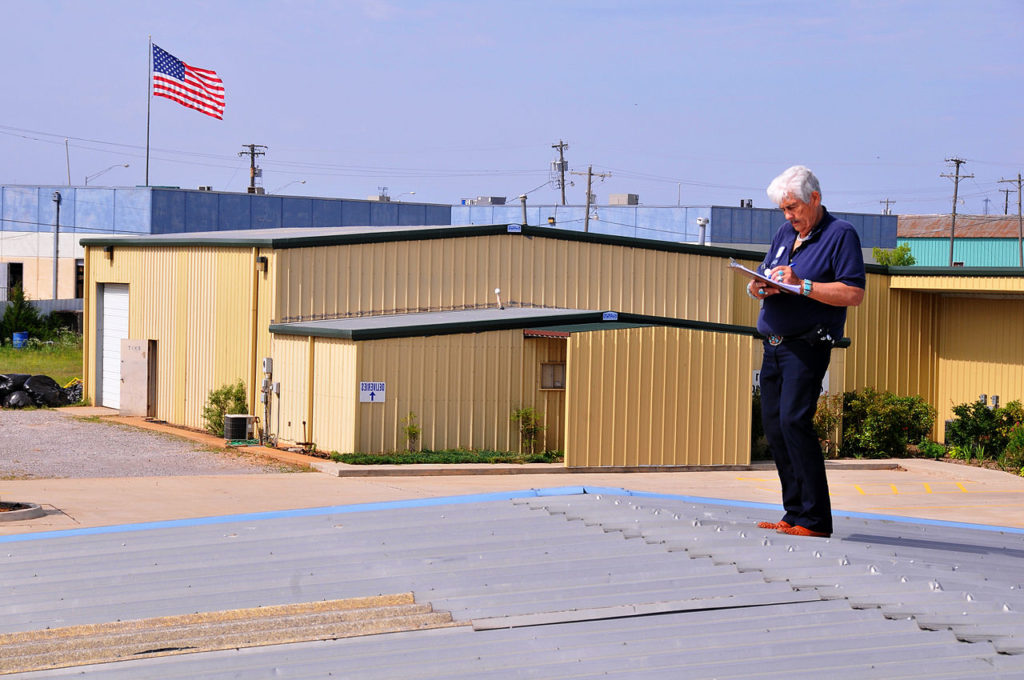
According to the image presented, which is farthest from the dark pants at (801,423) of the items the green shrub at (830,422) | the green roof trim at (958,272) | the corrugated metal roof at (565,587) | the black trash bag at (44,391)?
the black trash bag at (44,391)

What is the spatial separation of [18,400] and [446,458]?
1198 cm

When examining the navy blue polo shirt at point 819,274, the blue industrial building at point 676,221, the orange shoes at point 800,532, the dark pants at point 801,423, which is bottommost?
the orange shoes at point 800,532

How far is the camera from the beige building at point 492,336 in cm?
2053

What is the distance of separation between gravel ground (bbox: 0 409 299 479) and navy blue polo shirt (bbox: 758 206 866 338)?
47.1 ft

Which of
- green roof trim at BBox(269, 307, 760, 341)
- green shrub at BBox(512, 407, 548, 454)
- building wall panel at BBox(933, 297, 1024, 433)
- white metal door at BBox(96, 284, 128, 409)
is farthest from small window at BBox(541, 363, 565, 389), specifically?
white metal door at BBox(96, 284, 128, 409)

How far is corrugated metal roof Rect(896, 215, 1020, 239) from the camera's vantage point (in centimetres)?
8769

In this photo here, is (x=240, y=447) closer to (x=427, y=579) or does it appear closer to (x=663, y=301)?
(x=663, y=301)

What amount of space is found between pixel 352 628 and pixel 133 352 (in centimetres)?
2324

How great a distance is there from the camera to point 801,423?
562 cm

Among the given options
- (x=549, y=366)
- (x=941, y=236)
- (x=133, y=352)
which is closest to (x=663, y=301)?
(x=549, y=366)

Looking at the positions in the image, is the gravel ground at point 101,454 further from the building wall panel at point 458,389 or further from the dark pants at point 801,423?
the dark pants at point 801,423

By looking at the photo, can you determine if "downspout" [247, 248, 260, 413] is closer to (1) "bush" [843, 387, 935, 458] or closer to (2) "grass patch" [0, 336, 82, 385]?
(2) "grass patch" [0, 336, 82, 385]

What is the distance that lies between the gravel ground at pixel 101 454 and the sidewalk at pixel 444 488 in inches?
25.7

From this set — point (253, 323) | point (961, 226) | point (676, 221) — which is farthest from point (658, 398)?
point (961, 226)
